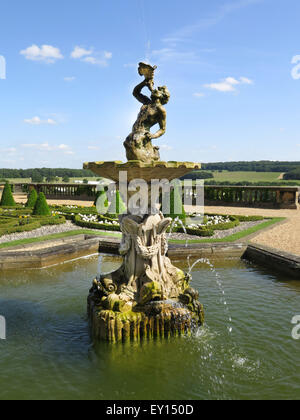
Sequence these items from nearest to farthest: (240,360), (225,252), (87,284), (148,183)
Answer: (240,360)
(148,183)
(87,284)
(225,252)

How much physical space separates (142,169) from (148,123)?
113 centimetres

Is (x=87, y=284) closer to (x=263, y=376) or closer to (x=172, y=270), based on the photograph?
(x=172, y=270)

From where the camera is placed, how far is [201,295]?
7668 mm

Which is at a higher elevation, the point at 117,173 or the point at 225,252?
the point at 117,173

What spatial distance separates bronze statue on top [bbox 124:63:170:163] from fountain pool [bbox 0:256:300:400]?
2975mm

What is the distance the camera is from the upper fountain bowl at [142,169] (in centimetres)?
522

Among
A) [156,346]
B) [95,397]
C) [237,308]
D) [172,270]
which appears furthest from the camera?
[237,308]

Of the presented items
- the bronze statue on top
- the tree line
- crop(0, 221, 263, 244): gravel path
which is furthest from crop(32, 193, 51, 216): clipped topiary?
the tree line

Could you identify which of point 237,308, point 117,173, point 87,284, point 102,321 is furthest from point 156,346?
point 87,284

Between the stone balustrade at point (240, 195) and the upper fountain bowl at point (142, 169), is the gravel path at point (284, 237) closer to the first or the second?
the stone balustrade at point (240, 195)

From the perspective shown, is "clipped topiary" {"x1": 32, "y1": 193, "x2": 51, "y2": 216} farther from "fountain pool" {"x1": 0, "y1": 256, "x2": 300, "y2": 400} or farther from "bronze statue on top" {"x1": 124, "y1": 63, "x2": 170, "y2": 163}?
"bronze statue on top" {"x1": 124, "y1": 63, "x2": 170, "y2": 163}

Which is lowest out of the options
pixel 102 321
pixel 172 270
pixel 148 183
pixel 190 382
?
pixel 190 382

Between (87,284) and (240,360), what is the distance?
14.3 feet

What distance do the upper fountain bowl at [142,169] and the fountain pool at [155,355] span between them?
2568 millimetres
